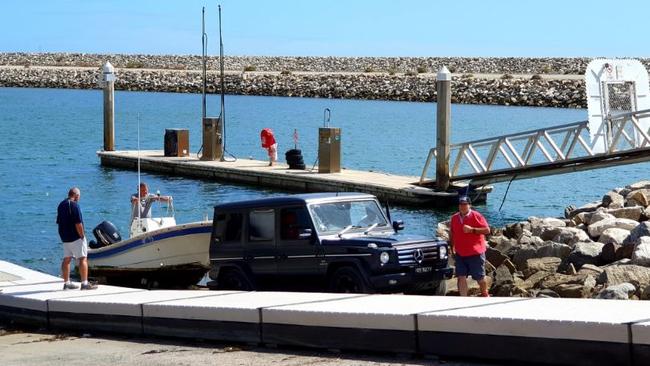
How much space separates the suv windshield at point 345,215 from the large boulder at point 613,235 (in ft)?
20.0

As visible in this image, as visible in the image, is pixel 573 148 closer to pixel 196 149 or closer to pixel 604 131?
pixel 604 131

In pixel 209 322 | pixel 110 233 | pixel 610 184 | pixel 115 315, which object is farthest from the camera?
pixel 610 184

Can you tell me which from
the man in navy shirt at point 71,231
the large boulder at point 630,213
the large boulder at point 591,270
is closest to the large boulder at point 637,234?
the large boulder at point 591,270

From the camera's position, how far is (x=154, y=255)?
22.2 meters

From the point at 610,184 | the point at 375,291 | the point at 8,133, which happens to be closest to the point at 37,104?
the point at 8,133

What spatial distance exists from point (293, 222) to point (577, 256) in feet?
18.3

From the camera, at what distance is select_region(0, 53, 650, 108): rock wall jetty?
110 metres

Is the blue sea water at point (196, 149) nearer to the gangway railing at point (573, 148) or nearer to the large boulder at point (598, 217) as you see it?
the gangway railing at point (573, 148)

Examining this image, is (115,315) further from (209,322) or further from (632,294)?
(632,294)

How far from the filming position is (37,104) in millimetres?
112688

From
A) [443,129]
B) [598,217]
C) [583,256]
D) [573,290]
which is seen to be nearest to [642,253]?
[583,256]

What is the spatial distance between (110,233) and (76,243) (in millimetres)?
6722

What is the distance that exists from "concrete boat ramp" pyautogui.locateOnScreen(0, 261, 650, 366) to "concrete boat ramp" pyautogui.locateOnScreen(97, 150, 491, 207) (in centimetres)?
1841

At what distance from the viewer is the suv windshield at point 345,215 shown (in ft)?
56.4
